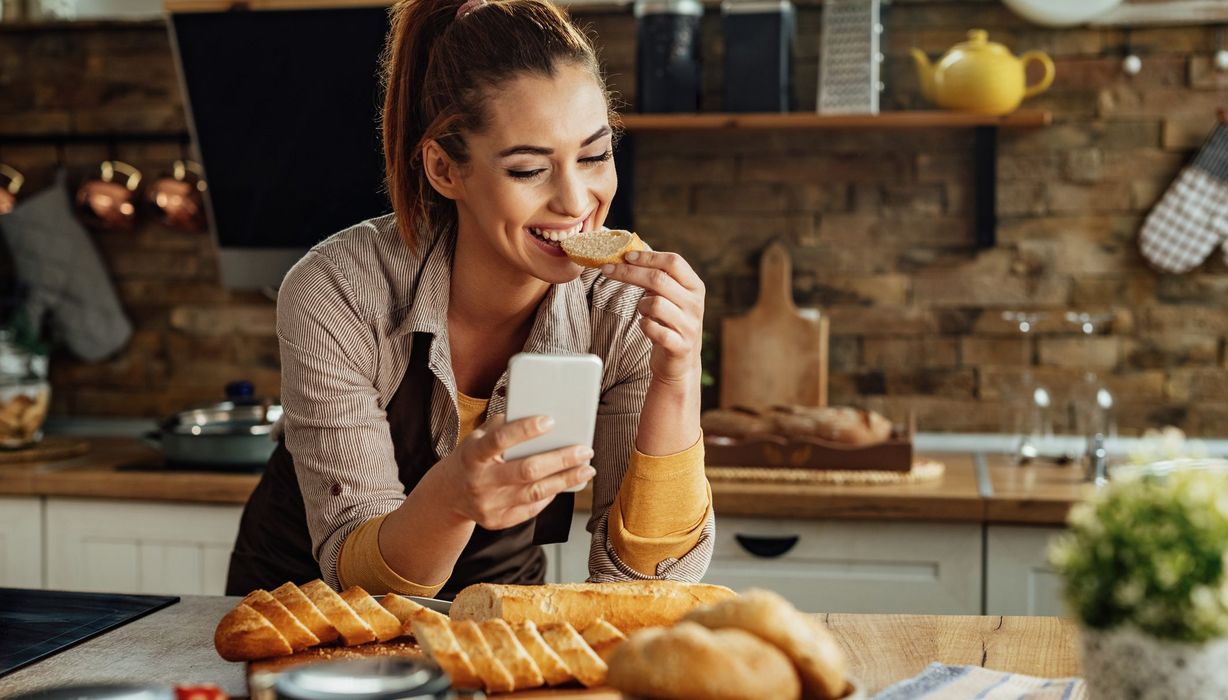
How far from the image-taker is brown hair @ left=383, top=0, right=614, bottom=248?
1626 mm

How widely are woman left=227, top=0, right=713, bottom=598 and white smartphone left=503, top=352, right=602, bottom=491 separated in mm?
197

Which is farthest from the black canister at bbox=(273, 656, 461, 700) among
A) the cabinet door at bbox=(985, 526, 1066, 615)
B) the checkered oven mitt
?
the checkered oven mitt

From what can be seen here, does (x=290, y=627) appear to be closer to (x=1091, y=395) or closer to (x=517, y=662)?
(x=517, y=662)

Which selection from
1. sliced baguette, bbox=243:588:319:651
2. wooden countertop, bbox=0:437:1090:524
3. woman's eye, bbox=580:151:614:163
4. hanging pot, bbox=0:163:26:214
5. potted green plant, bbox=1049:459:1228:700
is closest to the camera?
potted green plant, bbox=1049:459:1228:700

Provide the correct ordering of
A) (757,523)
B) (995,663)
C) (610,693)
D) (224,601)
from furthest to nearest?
(757,523) < (224,601) < (995,663) < (610,693)

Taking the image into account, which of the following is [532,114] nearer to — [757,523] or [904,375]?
[757,523]

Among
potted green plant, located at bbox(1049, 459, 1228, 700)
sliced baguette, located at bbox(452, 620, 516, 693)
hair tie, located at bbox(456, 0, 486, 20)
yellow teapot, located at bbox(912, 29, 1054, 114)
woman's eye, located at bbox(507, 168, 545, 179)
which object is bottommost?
sliced baguette, located at bbox(452, 620, 516, 693)

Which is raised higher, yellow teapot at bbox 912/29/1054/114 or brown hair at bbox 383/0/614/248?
yellow teapot at bbox 912/29/1054/114

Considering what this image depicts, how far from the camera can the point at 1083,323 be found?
10.2ft

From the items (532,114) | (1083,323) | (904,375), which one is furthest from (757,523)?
(532,114)

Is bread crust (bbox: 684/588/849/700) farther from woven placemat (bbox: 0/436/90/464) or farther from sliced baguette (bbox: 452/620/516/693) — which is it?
woven placemat (bbox: 0/436/90/464)

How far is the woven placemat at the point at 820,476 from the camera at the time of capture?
266cm

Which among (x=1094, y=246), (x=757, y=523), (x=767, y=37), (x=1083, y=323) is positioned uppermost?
(x=767, y=37)

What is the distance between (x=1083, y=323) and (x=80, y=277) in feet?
8.85
